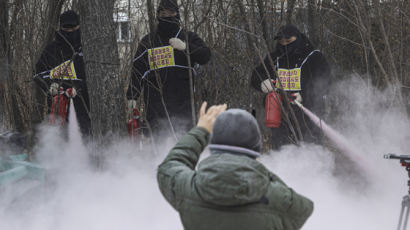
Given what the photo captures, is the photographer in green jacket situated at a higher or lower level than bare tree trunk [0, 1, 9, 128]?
lower

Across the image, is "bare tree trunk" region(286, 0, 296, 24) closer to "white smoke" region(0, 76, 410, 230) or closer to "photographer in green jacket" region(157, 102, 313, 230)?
"white smoke" region(0, 76, 410, 230)

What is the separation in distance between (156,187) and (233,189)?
294 centimetres

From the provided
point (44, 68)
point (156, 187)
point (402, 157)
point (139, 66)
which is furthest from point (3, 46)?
point (402, 157)

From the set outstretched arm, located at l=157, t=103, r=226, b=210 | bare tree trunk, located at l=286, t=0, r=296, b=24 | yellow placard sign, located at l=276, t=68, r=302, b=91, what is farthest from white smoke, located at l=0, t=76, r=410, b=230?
outstretched arm, located at l=157, t=103, r=226, b=210

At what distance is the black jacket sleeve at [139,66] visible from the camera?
5938 mm

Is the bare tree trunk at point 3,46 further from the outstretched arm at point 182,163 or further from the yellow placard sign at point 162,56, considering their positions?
the outstretched arm at point 182,163

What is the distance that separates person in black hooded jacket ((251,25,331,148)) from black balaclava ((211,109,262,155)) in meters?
3.71

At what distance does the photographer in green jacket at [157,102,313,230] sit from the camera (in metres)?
2.06

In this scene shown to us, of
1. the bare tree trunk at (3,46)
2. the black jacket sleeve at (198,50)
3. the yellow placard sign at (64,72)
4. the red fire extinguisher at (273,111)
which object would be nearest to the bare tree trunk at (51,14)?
the bare tree trunk at (3,46)

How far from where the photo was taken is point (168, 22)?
583 centimetres

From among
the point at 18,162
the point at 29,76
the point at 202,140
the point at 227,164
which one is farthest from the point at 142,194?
the point at 29,76

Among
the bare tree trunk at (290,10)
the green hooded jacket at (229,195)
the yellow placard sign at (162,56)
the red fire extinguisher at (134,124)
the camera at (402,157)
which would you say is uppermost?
the bare tree trunk at (290,10)

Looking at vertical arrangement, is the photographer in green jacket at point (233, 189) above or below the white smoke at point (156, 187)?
above

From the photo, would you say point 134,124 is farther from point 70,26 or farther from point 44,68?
point 70,26
